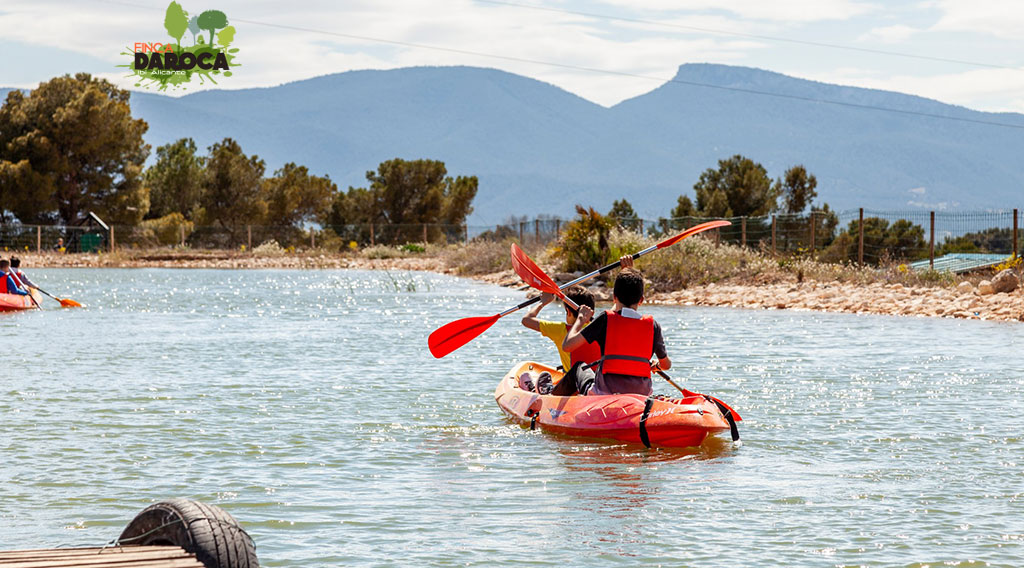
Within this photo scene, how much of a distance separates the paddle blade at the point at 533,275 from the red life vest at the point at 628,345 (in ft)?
4.97

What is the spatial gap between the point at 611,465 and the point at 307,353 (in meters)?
9.05

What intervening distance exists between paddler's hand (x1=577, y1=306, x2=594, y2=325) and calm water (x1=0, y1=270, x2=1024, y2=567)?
1.02m

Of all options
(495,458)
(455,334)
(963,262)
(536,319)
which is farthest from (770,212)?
(495,458)

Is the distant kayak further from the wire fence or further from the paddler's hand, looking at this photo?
the paddler's hand

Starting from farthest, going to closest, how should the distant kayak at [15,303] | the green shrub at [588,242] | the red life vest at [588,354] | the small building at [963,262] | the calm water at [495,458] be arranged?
the green shrub at [588,242] < the small building at [963,262] < the distant kayak at [15,303] < the red life vest at [588,354] < the calm water at [495,458]

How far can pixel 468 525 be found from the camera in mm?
6898

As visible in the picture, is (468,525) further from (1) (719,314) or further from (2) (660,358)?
(1) (719,314)

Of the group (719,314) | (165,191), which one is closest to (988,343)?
(719,314)

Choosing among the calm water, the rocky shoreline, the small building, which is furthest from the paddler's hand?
the small building

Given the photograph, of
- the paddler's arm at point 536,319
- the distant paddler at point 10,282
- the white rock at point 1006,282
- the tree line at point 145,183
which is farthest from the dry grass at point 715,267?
the tree line at point 145,183

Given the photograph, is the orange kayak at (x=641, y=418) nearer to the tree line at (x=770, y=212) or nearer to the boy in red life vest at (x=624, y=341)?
the boy in red life vest at (x=624, y=341)

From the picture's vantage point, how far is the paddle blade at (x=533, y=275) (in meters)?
11.3

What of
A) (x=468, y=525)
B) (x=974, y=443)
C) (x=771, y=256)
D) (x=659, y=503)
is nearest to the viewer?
(x=468, y=525)

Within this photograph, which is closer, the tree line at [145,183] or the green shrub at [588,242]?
the green shrub at [588,242]
